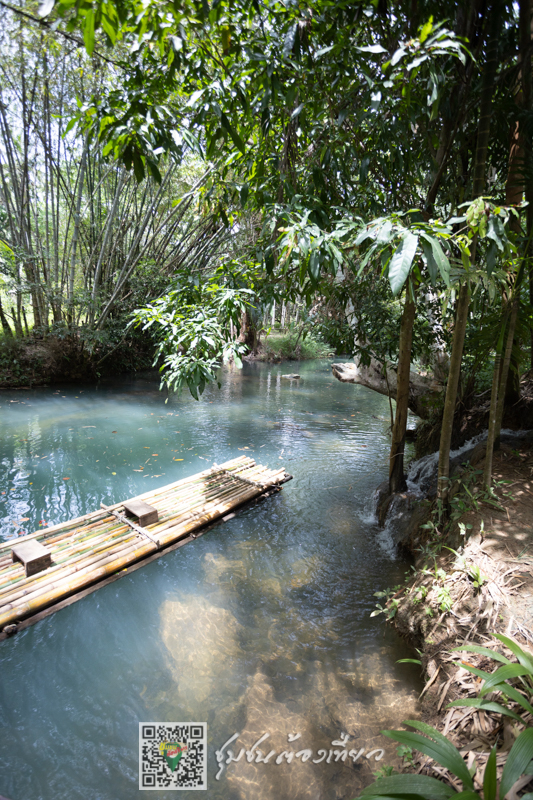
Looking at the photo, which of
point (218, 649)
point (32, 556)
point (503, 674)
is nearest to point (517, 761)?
point (503, 674)

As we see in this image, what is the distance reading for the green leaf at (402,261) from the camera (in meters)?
1.35

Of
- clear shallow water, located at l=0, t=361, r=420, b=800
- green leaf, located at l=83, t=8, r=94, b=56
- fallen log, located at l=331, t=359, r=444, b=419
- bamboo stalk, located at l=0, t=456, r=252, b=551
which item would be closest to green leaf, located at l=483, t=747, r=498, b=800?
clear shallow water, located at l=0, t=361, r=420, b=800

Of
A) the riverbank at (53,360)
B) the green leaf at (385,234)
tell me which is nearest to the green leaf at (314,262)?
the green leaf at (385,234)

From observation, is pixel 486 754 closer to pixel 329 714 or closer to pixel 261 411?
pixel 329 714

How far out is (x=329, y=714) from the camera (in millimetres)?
1967

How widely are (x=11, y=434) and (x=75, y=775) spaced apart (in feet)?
17.3

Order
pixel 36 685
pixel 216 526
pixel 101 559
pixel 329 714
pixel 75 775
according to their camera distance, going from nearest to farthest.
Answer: pixel 75 775 < pixel 329 714 < pixel 36 685 < pixel 101 559 < pixel 216 526

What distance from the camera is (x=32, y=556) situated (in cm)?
268

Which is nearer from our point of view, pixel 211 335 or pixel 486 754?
pixel 486 754

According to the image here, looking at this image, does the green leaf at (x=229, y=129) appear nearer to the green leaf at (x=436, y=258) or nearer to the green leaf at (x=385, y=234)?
the green leaf at (x=385, y=234)

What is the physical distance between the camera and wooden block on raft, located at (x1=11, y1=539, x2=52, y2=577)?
2.66 meters

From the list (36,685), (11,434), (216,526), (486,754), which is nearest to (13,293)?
(11,434)

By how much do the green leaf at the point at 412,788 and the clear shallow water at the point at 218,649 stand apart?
662 millimetres

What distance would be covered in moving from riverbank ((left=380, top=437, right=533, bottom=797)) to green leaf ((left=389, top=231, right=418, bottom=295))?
1407 millimetres
